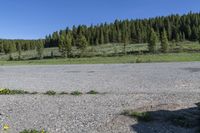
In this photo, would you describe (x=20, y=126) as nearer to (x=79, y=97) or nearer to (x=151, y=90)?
(x=79, y=97)

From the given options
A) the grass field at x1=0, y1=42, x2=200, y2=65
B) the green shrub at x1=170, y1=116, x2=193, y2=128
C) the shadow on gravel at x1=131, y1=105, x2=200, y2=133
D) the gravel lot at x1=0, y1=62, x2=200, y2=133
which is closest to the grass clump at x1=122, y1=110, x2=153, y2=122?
the shadow on gravel at x1=131, y1=105, x2=200, y2=133

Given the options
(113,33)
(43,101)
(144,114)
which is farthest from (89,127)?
(113,33)

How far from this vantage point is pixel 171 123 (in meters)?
11.3

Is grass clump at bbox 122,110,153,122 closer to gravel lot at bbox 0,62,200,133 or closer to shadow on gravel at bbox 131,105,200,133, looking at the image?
shadow on gravel at bbox 131,105,200,133

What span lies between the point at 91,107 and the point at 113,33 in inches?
6796

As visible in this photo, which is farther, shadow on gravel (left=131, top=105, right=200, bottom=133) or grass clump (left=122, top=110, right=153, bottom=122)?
grass clump (left=122, top=110, right=153, bottom=122)

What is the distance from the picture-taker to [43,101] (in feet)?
56.2

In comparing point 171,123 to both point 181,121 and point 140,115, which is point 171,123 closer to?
point 181,121

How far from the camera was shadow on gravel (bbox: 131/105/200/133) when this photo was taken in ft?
34.7

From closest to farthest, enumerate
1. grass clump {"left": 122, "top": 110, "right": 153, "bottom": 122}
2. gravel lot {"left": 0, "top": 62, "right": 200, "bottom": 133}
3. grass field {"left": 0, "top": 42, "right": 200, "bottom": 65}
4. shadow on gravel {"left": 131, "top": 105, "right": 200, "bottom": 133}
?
shadow on gravel {"left": 131, "top": 105, "right": 200, "bottom": 133}, gravel lot {"left": 0, "top": 62, "right": 200, "bottom": 133}, grass clump {"left": 122, "top": 110, "right": 153, "bottom": 122}, grass field {"left": 0, "top": 42, "right": 200, "bottom": 65}

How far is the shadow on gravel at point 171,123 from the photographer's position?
10578mm

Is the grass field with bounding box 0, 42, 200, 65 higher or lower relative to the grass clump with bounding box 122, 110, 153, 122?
lower

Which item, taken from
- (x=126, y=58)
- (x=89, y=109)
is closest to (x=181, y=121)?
(x=89, y=109)

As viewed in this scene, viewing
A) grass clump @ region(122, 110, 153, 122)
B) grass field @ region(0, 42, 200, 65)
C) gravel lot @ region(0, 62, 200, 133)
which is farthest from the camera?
grass field @ region(0, 42, 200, 65)
